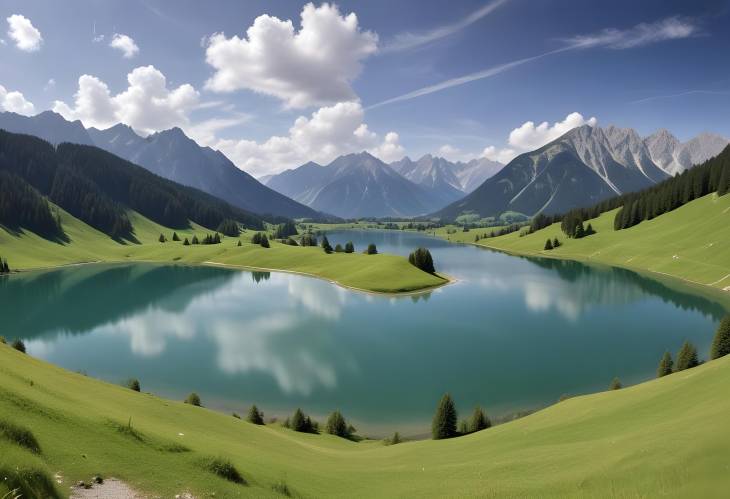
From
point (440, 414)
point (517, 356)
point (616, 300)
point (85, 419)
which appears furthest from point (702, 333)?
point (85, 419)

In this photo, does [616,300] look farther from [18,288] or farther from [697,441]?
[18,288]

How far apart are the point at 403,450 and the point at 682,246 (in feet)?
544

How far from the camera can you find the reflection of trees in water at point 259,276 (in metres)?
152

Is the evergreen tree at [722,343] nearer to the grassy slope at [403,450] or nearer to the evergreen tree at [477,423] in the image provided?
the grassy slope at [403,450]

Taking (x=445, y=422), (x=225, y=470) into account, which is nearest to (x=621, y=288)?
(x=445, y=422)

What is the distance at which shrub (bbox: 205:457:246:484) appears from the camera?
19109 millimetres

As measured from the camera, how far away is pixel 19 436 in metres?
15.9

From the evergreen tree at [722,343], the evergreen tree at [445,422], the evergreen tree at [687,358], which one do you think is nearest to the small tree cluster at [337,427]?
the evergreen tree at [445,422]

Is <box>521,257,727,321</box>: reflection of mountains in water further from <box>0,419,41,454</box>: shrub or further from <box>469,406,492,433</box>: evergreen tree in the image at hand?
<box>0,419,41,454</box>: shrub

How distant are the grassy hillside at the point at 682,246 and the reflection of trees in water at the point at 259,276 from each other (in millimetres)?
141943

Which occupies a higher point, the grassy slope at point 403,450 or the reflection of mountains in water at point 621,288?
the grassy slope at point 403,450

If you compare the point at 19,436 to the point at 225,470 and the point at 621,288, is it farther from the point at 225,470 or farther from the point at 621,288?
the point at 621,288

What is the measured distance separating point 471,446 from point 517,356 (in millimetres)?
37495

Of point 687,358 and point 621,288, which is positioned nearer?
point 687,358
